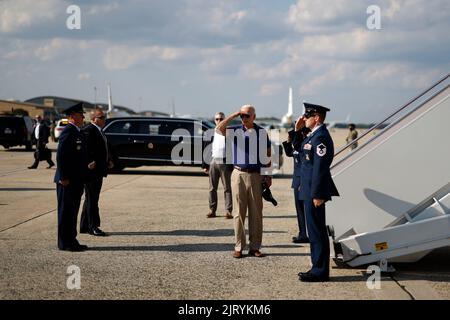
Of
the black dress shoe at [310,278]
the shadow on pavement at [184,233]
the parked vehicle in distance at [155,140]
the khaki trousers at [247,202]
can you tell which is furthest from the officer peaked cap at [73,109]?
the parked vehicle in distance at [155,140]

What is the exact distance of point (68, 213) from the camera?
270 inches

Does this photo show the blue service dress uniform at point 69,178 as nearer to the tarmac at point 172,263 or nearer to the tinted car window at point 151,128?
the tarmac at point 172,263

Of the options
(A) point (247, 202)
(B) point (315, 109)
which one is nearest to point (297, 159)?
(A) point (247, 202)

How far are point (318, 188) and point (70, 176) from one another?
3194mm

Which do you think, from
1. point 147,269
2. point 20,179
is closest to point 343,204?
point 147,269

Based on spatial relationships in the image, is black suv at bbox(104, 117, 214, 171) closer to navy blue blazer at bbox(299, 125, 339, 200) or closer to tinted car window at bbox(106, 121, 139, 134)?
tinted car window at bbox(106, 121, 139, 134)

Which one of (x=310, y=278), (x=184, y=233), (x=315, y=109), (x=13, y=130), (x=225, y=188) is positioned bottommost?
(x=184, y=233)

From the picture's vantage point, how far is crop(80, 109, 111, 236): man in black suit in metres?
7.80

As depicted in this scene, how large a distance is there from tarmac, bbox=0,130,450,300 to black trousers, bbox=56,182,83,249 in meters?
0.20

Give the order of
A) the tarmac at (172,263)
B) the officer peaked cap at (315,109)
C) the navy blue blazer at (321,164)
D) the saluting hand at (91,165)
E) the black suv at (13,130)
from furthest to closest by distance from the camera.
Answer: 1. the black suv at (13,130)
2. the saluting hand at (91,165)
3. the officer peaked cap at (315,109)
4. the navy blue blazer at (321,164)
5. the tarmac at (172,263)

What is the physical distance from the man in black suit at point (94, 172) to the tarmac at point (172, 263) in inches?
9.4

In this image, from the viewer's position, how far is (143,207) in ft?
34.1

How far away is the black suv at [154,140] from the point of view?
1647 centimetres

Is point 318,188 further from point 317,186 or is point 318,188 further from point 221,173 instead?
point 221,173
